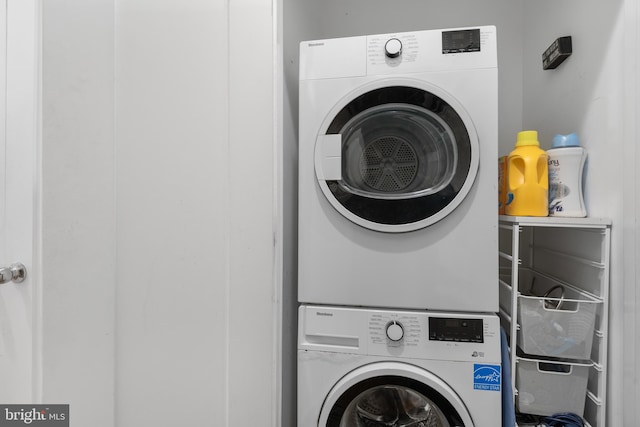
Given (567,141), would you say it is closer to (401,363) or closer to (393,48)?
(393,48)

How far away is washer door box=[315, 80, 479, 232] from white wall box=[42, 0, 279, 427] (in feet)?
0.93

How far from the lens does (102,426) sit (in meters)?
1.15

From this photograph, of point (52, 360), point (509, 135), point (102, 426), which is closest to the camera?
point (52, 360)

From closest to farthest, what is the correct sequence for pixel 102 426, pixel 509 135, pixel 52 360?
1. pixel 52 360
2. pixel 102 426
3. pixel 509 135

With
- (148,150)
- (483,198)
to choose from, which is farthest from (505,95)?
(148,150)

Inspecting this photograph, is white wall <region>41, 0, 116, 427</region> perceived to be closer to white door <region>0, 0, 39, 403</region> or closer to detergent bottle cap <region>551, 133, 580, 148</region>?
white door <region>0, 0, 39, 403</region>

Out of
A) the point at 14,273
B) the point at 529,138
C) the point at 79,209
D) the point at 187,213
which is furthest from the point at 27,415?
the point at 529,138

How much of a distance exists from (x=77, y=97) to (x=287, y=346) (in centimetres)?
120

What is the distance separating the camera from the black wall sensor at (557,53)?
127cm

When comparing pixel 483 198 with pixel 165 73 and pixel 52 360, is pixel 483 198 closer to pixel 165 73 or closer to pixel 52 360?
pixel 165 73

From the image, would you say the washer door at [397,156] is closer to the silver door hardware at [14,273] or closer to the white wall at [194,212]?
the white wall at [194,212]

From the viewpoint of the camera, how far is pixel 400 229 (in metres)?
1.09

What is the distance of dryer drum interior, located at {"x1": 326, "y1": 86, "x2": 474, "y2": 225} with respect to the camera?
1.07 m

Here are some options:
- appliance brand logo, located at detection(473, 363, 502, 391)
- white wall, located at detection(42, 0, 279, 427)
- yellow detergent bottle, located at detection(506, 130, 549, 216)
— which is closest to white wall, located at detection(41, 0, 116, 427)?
white wall, located at detection(42, 0, 279, 427)
